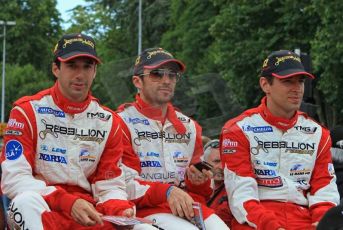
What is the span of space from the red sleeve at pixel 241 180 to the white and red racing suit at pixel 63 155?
2.69 feet

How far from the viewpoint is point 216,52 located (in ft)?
102

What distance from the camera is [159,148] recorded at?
6316 mm

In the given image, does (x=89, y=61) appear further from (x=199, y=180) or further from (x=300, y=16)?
(x=300, y=16)

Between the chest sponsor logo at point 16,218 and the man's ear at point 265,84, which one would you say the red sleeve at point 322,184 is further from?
the chest sponsor logo at point 16,218

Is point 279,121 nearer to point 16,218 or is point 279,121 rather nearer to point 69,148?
point 69,148

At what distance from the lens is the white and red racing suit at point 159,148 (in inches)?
246

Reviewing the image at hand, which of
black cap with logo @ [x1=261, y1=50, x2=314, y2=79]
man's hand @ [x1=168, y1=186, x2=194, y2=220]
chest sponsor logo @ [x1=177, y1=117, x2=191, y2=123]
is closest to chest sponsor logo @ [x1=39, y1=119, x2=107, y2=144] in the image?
man's hand @ [x1=168, y1=186, x2=194, y2=220]

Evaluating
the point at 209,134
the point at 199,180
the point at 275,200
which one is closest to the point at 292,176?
the point at 275,200

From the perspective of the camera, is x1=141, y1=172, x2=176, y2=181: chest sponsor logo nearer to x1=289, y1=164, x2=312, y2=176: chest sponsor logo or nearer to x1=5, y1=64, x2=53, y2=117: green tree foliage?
x1=289, y1=164, x2=312, y2=176: chest sponsor logo

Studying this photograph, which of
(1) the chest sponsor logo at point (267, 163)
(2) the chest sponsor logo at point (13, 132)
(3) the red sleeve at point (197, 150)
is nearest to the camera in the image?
(2) the chest sponsor logo at point (13, 132)

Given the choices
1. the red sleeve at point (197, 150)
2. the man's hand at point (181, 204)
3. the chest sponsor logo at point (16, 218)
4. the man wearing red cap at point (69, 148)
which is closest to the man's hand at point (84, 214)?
the man wearing red cap at point (69, 148)

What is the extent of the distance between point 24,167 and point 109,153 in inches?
26.9

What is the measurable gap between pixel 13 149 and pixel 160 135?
4.58ft

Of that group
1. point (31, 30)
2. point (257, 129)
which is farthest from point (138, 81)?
point (31, 30)
